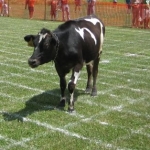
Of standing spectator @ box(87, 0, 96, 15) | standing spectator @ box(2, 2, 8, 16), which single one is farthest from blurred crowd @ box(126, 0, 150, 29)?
standing spectator @ box(2, 2, 8, 16)

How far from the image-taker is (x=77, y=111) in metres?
7.01

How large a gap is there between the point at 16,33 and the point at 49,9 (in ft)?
39.4

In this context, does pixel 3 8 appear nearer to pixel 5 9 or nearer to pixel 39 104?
pixel 5 9

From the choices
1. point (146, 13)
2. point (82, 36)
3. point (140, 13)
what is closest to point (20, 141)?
point (82, 36)

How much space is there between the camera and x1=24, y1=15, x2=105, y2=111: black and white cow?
245 inches

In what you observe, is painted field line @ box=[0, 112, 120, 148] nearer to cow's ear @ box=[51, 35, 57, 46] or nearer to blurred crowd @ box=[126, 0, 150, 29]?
cow's ear @ box=[51, 35, 57, 46]

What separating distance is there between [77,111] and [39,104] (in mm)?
876

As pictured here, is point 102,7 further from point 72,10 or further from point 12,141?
point 12,141

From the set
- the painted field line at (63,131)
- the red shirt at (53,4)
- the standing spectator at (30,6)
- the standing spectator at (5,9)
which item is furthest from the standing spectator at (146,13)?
the painted field line at (63,131)

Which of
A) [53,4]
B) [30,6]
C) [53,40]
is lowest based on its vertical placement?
[53,40]

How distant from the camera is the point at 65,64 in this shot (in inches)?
266

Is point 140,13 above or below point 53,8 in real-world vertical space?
below

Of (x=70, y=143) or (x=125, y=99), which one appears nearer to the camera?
(x=70, y=143)

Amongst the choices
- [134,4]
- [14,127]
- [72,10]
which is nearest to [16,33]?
[134,4]
